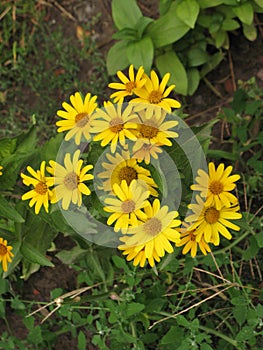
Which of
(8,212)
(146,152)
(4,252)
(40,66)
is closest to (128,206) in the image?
(146,152)

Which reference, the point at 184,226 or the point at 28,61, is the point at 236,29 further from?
the point at 184,226

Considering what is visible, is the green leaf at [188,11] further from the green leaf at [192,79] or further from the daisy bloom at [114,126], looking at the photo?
the daisy bloom at [114,126]

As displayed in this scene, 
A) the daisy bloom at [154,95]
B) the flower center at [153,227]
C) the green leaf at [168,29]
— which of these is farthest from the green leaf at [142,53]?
the flower center at [153,227]

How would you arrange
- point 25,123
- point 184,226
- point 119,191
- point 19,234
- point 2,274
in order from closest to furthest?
point 119,191, point 184,226, point 19,234, point 2,274, point 25,123

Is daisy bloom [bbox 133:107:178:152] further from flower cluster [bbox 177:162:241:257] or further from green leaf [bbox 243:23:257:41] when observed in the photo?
green leaf [bbox 243:23:257:41]

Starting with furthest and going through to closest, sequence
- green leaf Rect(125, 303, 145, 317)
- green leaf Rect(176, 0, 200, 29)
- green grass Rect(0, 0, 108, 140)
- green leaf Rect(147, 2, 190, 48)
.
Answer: green grass Rect(0, 0, 108, 140)
green leaf Rect(147, 2, 190, 48)
green leaf Rect(176, 0, 200, 29)
green leaf Rect(125, 303, 145, 317)

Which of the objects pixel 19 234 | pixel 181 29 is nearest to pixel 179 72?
pixel 181 29

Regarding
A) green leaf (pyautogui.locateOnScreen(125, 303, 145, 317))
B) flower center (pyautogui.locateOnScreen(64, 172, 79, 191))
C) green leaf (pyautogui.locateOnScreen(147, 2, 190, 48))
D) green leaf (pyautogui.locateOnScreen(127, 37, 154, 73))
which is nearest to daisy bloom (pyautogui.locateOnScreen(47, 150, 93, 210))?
flower center (pyautogui.locateOnScreen(64, 172, 79, 191))
